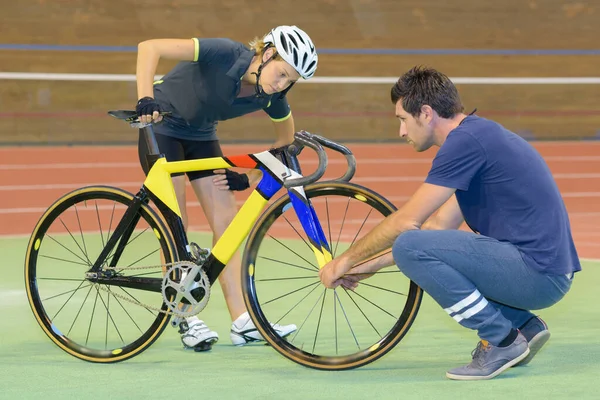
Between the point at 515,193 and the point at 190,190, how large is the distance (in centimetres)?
749

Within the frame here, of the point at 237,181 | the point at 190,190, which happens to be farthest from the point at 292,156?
the point at 190,190

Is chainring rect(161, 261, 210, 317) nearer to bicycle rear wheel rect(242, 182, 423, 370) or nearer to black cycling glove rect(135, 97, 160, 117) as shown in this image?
bicycle rear wheel rect(242, 182, 423, 370)

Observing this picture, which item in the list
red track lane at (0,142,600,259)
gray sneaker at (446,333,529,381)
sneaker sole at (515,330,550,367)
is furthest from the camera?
red track lane at (0,142,600,259)

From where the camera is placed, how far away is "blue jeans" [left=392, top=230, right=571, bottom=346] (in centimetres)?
381

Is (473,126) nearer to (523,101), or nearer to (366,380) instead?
(366,380)

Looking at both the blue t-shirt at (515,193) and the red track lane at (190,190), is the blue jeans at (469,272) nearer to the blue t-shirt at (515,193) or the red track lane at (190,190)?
the blue t-shirt at (515,193)

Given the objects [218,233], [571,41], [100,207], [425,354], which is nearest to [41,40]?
[100,207]

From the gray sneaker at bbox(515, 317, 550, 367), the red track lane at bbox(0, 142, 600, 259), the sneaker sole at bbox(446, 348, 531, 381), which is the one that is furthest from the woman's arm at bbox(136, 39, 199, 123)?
the red track lane at bbox(0, 142, 600, 259)

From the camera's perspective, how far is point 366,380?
399 centimetres

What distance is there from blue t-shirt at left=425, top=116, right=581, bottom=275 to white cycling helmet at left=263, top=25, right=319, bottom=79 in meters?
0.77

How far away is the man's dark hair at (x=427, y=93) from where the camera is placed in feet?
12.6

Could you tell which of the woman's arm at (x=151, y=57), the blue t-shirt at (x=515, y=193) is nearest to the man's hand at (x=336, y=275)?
the blue t-shirt at (x=515, y=193)

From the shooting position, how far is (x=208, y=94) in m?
4.54

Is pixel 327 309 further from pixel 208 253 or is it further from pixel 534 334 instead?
pixel 534 334
